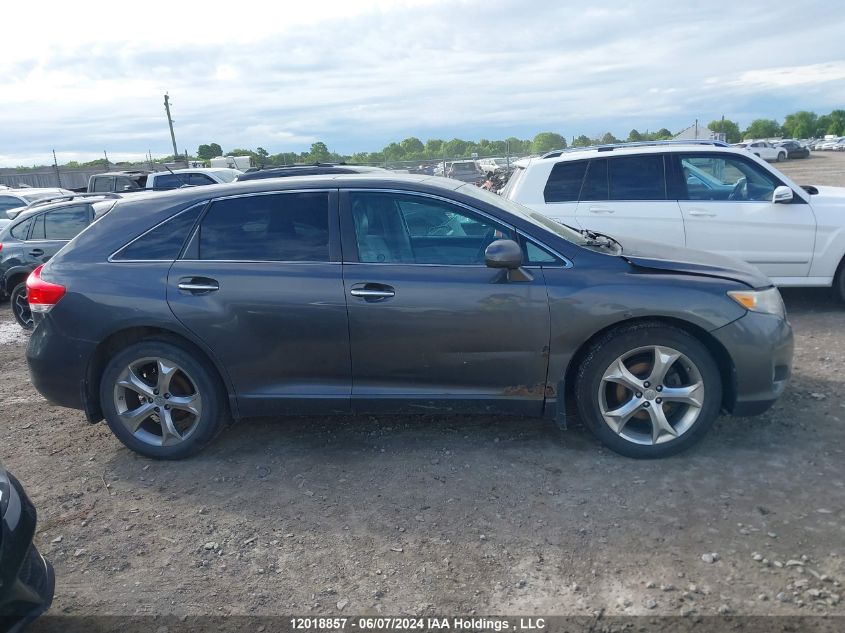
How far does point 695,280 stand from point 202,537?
3.07 metres

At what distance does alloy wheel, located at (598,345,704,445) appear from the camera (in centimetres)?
379

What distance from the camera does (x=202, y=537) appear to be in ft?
11.2

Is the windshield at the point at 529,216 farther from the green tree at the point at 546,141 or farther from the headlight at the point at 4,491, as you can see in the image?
the green tree at the point at 546,141

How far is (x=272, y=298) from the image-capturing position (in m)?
3.96

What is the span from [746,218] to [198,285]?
5.50 m

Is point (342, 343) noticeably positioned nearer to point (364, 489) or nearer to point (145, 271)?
point (364, 489)

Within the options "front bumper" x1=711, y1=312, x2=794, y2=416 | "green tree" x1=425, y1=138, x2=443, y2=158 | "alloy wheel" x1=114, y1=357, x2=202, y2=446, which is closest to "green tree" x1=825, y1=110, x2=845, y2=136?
"green tree" x1=425, y1=138, x2=443, y2=158

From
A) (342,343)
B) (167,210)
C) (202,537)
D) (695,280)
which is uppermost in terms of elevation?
(167,210)

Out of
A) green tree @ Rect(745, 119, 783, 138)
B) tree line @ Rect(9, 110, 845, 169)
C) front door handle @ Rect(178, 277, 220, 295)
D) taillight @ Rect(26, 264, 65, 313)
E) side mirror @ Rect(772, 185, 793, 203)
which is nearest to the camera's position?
front door handle @ Rect(178, 277, 220, 295)

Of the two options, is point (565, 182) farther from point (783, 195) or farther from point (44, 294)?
point (44, 294)

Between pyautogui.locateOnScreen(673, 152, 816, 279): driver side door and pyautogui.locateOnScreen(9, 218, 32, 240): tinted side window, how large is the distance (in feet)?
28.3

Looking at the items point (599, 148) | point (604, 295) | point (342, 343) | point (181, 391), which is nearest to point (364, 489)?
point (342, 343)

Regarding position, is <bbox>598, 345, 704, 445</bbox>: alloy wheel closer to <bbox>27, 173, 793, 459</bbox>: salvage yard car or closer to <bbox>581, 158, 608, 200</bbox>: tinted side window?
<bbox>27, 173, 793, 459</bbox>: salvage yard car

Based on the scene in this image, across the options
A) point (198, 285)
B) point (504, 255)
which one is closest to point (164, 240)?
point (198, 285)
